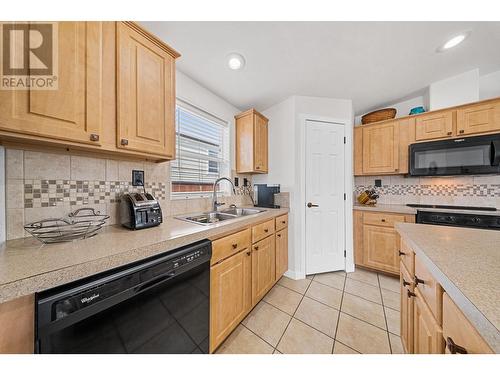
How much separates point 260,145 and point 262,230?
120 cm

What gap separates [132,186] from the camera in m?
1.37

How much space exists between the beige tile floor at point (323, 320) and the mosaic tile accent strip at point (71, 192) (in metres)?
1.36

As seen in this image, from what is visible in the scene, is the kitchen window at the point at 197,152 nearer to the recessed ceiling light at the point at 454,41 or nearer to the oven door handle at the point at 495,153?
the recessed ceiling light at the point at 454,41

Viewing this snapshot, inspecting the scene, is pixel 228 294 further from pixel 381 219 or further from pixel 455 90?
pixel 455 90

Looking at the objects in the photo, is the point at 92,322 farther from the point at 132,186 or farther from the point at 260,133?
the point at 260,133

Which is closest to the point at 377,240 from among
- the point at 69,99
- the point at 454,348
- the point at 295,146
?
the point at 295,146

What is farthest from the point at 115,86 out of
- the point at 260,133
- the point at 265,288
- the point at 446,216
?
the point at 446,216

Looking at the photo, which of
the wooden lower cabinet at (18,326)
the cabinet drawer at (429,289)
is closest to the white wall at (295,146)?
the cabinet drawer at (429,289)

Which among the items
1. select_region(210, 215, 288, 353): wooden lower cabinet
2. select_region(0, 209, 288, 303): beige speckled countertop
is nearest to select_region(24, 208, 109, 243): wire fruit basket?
select_region(0, 209, 288, 303): beige speckled countertop

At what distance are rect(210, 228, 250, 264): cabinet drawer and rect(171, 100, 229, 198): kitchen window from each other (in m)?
0.81

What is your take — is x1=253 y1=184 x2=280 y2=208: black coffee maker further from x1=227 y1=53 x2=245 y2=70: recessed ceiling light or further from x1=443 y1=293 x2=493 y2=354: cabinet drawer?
x1=443 y1=293 x2=493 y2=354: cabinet drawer

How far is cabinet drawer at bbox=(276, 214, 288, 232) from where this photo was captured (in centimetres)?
203

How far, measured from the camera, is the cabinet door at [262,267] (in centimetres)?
159
